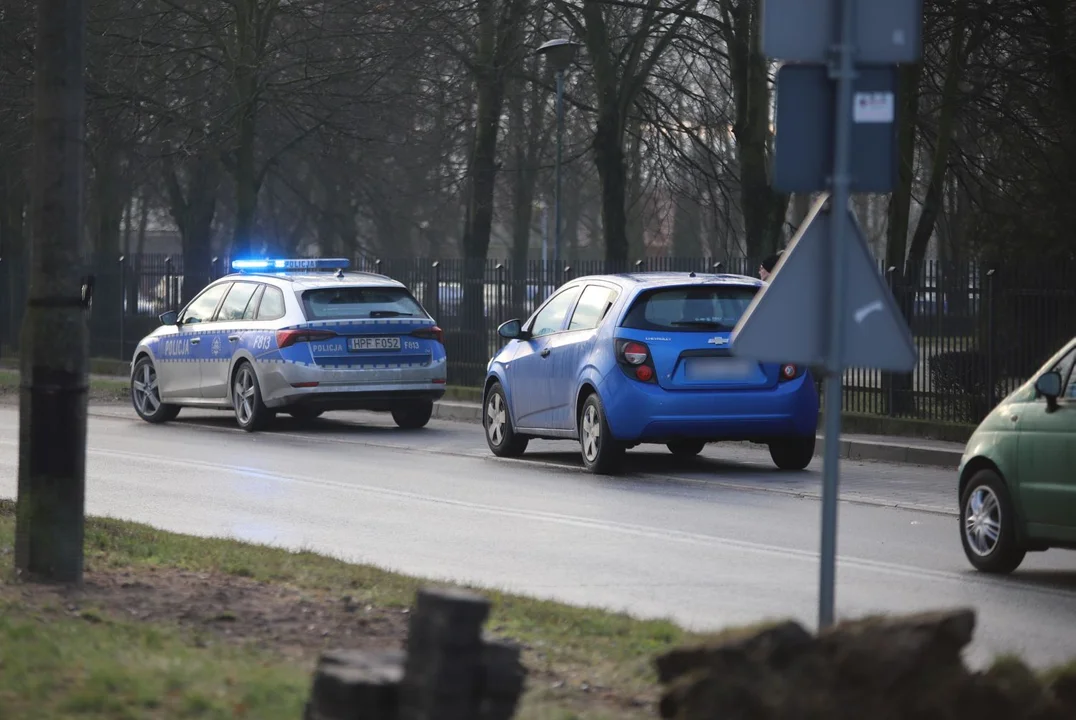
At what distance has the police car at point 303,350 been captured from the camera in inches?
778

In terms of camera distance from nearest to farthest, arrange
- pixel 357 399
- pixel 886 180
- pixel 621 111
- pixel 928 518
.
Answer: pixel 886 180
pixel 928 518
pixel 357 399
pixel 621 111

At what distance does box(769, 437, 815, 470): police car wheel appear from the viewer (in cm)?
1563

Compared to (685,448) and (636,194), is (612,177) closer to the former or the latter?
(636,194)

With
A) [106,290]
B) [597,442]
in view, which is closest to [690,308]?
[597,442]

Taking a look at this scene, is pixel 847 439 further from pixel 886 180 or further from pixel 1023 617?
pixel 886 180

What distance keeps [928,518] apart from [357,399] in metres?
8.69

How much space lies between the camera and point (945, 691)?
4.72m

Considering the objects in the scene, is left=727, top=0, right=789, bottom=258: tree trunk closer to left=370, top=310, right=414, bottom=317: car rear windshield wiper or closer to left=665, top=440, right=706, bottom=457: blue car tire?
left=370, top=310, right=414, bottom=317: car rear windshield wiper

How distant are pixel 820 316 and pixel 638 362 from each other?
8850 mm

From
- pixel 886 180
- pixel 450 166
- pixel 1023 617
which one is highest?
pixel 450 166

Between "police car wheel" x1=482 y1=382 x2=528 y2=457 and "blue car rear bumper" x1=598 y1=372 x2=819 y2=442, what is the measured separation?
85.1 inches

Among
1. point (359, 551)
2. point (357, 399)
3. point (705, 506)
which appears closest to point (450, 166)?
point (357, 399)

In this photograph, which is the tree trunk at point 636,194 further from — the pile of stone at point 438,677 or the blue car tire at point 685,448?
the pile of stone at point 438,677

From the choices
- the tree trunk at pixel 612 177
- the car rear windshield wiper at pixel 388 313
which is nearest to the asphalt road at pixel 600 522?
the car rear windshield wiper at pixel 388 313
